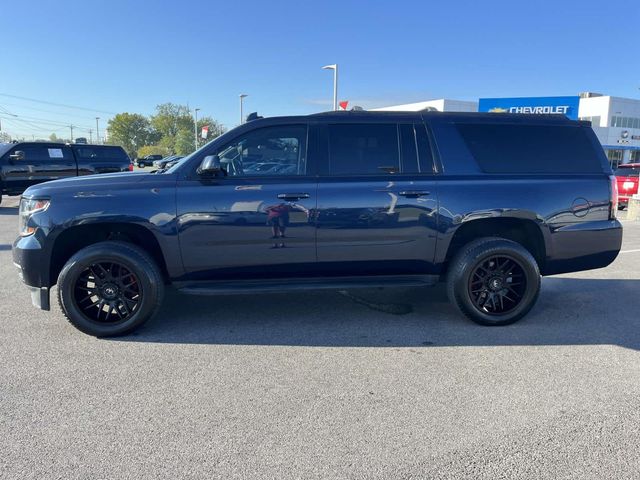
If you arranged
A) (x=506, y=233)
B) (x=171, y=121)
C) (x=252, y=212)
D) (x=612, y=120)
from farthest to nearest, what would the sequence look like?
(x=171, y=121) < (x=612, y=120) < (x=506, y=233) < (x=252, y=212)

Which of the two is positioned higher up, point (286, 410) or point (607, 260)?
point (607, 260)

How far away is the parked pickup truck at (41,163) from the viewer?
13430 mm

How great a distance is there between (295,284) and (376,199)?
1.05 meters

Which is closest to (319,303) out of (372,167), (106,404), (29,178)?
(372,167)

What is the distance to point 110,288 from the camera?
163 inches

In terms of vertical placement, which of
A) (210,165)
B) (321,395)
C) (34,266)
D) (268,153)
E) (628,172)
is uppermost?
(628,172)

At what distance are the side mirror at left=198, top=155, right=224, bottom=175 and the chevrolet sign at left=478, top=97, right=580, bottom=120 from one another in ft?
93.0

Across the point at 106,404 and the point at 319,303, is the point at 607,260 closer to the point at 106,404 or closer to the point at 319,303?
the point at 319,303

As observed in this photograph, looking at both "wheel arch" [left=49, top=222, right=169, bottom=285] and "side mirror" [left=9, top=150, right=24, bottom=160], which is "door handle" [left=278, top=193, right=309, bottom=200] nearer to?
"wheel arch" [left=49, top=222, right=169, bottom=285]

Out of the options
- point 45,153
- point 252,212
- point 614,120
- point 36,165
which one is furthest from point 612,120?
point 252,212

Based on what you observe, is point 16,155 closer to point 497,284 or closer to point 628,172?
point 497,284

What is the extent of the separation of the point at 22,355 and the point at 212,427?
1.96 metres

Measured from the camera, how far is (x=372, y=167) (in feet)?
14.2

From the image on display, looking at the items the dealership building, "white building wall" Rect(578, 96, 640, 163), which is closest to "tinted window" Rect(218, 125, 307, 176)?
the dealership building
